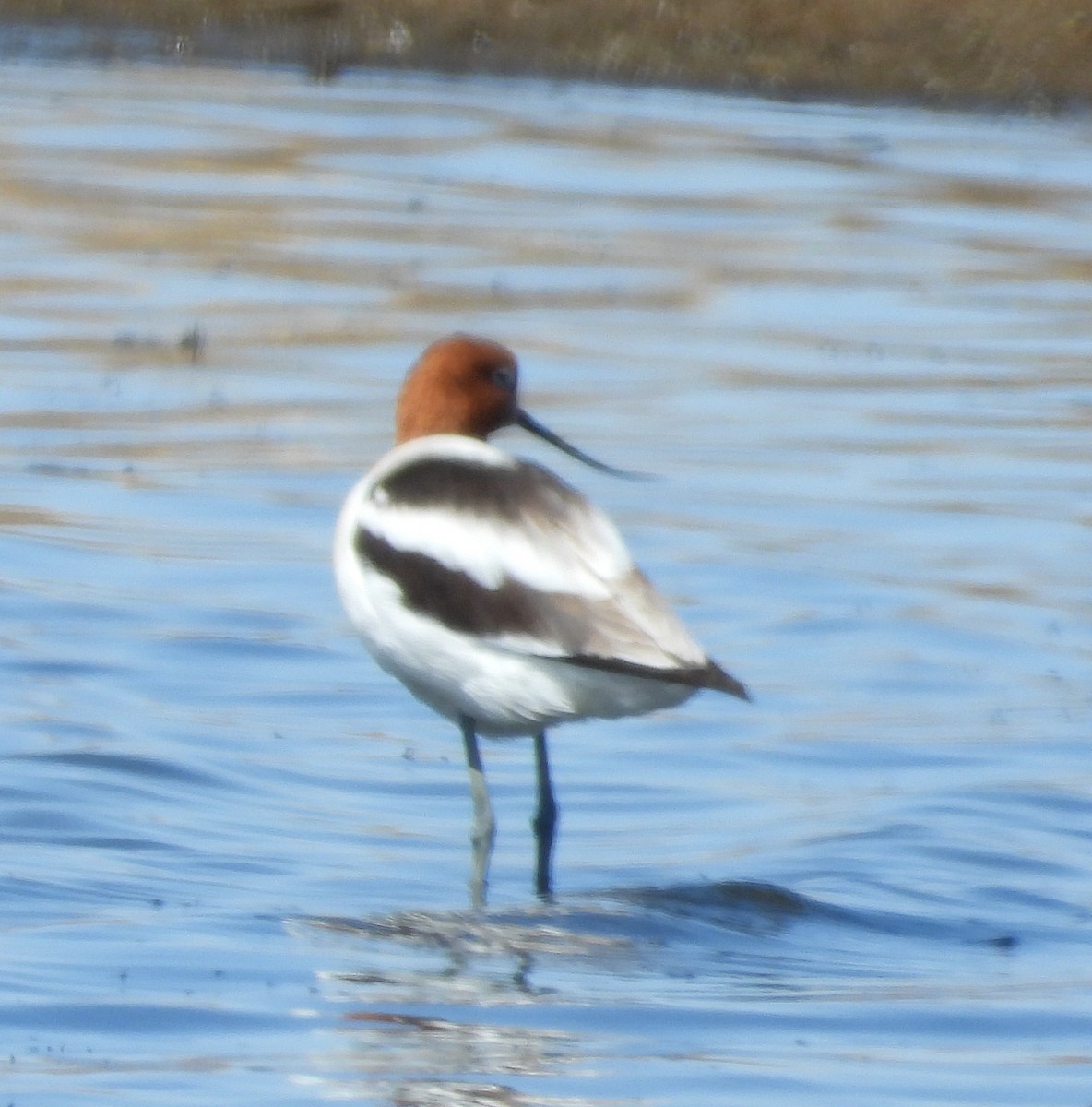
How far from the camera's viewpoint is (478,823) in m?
6.27

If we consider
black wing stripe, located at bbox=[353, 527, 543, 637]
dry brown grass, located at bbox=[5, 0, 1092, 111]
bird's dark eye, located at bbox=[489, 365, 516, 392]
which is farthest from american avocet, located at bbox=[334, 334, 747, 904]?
dry brown grass, located at bbox=[5, 0, 1092, 111]

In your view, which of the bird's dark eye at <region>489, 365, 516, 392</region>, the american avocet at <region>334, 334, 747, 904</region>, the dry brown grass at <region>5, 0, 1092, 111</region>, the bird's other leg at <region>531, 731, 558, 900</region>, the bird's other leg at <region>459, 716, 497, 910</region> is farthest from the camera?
the dry brown grass at <region>5, 0, 1092, 111</region>

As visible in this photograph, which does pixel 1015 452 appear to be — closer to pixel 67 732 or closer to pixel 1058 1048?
pixel 67 732

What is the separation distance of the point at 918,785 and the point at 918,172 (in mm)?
9890

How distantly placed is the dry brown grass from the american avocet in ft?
40.6

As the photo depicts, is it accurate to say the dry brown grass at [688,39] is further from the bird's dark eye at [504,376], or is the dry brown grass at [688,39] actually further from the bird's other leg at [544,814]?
the bird's other leg at [544,814]

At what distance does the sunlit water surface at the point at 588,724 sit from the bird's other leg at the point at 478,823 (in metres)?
0.04

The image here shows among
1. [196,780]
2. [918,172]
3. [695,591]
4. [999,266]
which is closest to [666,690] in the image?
[196,780]

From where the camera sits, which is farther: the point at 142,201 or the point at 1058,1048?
the point at 142,201

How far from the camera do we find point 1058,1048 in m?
5.03

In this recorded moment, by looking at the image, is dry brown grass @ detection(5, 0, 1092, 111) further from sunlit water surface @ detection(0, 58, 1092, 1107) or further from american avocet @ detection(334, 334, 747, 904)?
american avocet @ detection(334, 334, 747, 904)

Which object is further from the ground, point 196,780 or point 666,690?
point 666,690

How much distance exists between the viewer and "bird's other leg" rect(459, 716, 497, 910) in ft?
20.0

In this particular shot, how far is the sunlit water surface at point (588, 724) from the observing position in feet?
16.6
